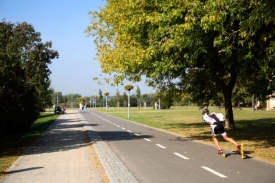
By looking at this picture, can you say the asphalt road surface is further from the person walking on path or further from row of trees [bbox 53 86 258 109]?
row of trees [bbox 53 86 258 109]

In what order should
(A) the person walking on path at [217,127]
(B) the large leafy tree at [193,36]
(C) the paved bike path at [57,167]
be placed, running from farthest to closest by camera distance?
(A) the person walking on path at [217,127], (B) the large leafy tree at [193,36], (C) the paved bike path at [57,167]

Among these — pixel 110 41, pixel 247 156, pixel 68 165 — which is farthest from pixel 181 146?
pixel 110 41

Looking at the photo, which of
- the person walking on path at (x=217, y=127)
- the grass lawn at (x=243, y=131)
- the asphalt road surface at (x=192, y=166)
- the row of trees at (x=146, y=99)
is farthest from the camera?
the row of trees at (x=146, y=99)

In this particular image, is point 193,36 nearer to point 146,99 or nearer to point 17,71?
point 17,71

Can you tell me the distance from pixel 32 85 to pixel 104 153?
19.4 feet

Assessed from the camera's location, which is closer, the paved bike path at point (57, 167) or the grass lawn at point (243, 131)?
the paved bike path at point (57, 167)

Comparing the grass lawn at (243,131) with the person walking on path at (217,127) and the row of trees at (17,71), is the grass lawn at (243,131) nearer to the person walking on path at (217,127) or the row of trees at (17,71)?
the person walking on path at (217,127)

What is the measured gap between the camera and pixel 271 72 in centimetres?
1050

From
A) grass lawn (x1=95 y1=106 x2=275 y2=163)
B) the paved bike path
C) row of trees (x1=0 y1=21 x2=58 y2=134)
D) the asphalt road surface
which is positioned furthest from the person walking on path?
row of trees (x1=0 y1=21 x2=58 y2=134)

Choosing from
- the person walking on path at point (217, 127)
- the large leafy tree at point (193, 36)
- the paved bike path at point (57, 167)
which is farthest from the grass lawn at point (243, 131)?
the paved bike path at point (57, 167)

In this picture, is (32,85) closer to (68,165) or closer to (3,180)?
(68,165)

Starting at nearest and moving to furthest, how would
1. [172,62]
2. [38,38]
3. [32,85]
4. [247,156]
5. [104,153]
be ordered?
[247,156] → [104,153] → [172,62] → [32,85] → [38,38]

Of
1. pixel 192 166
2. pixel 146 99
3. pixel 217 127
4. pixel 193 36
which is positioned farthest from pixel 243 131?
pixel 146 99

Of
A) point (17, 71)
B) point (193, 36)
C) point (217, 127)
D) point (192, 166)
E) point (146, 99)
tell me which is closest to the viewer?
point (192, 166)
